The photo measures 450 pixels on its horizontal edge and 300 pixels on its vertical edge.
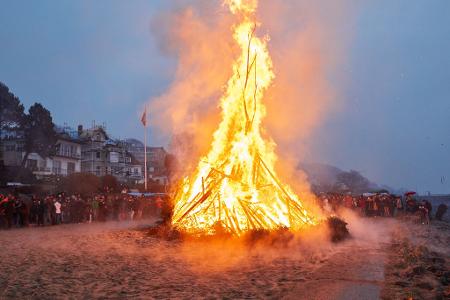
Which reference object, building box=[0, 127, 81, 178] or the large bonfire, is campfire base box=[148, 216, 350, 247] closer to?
the large bonfire

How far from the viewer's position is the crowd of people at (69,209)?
2012cm

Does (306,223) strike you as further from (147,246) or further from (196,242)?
(147,246)

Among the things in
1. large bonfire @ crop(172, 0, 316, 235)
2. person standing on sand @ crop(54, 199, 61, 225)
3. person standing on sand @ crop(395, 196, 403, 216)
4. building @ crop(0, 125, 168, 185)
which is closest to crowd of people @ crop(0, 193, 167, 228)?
person standing on sand @ crop(54, 199, 61, 225)

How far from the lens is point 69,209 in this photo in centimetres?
2341

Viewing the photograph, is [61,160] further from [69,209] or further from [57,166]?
[69,209]

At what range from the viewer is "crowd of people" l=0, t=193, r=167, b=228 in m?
20.1

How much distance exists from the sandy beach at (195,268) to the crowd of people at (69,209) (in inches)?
182

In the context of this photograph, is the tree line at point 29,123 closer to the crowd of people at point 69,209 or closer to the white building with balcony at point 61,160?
the white building with balcony at point 61,160

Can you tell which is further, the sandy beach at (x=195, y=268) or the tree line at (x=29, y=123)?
the tree line at (x=29, y=123)

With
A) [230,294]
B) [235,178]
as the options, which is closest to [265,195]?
[235,178]

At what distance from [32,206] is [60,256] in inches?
426

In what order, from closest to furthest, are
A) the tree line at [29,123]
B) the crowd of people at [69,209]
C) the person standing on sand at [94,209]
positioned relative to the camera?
the crowd of people at [69,209] → the person standing on sand at [94,209] → the tree line at [29,123]

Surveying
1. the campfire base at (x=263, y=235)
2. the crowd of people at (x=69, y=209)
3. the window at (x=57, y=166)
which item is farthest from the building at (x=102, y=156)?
the campfire base at (x=263, y=235)

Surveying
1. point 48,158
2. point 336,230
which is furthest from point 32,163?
point 336,230
